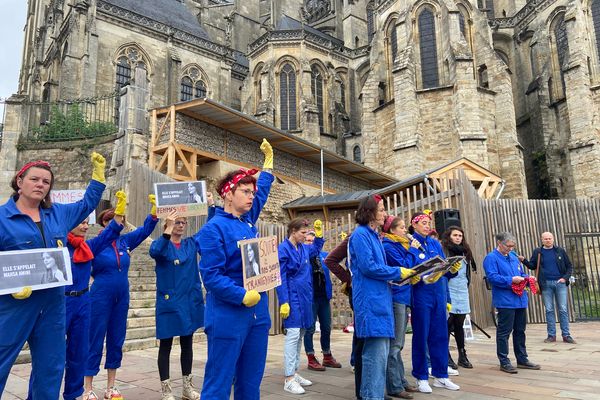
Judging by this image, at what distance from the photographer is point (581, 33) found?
22031mm

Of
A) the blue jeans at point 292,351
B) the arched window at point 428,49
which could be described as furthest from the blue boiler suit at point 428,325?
the arched window at point 428,49

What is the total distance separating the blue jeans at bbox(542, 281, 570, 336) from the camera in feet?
23.2

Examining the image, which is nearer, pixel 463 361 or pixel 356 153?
pixel 463 361

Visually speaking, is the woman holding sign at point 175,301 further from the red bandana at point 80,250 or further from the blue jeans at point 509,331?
the blue jeans at point 509,331

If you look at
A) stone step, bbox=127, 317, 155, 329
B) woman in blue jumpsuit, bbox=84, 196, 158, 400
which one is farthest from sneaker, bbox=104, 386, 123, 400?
stone step, bbox=127, 317, 155, 329

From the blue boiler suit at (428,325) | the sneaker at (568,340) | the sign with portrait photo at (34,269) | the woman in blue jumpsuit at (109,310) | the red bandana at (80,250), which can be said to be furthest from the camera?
the sneaker at (568,340)

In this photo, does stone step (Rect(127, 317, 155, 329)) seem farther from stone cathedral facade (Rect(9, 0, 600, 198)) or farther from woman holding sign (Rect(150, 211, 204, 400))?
stone cathedral facade (Rect(9, 0, 600, 198))

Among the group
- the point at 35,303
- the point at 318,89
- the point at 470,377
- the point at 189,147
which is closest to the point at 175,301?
the point at 35,303

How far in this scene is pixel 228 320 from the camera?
8.20 ft

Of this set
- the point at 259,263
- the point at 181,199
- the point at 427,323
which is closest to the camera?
the point at 259,263

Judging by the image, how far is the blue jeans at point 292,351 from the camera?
4258 mm

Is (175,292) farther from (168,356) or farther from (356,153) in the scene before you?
(356,153)

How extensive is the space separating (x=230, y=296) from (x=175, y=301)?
5.54ft

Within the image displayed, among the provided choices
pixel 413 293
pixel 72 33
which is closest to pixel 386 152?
pixel 72 33
